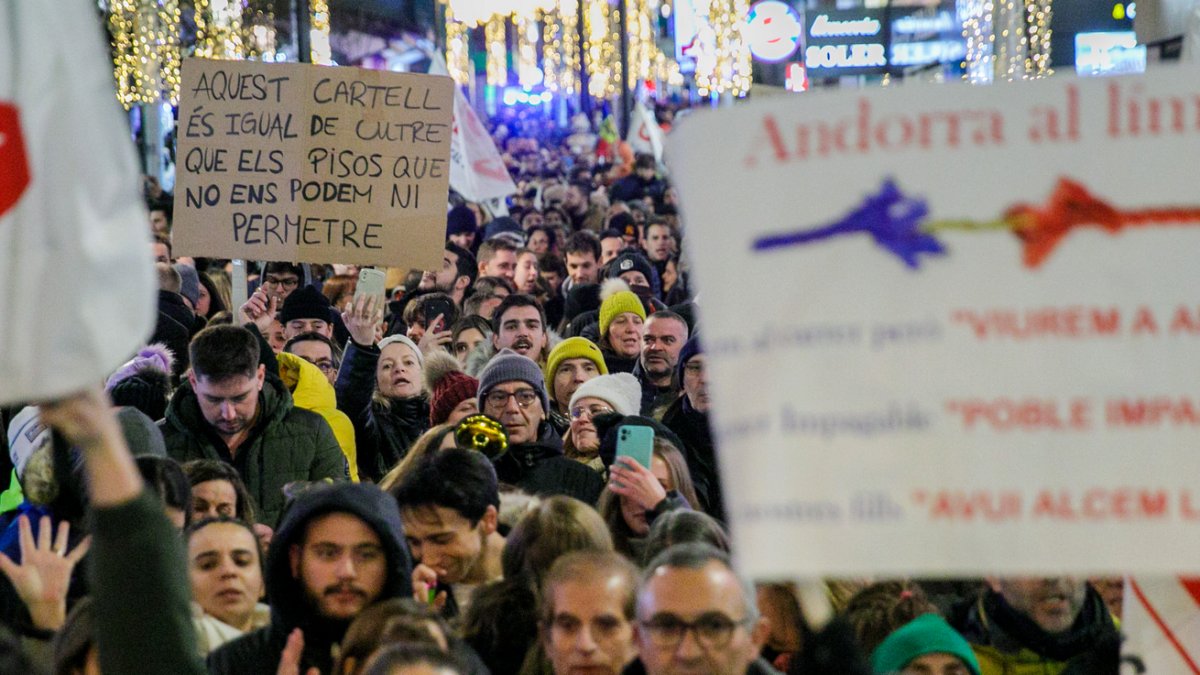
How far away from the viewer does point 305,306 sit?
35.1ft

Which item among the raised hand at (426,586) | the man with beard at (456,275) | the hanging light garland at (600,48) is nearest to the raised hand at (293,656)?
the raised hand at (426,586)

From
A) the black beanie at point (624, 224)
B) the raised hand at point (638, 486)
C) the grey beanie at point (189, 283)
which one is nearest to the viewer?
the raised hand at point (638, 486)

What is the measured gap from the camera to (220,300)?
1376 centimetres

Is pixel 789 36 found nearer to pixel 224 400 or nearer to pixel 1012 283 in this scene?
pixel 224 400

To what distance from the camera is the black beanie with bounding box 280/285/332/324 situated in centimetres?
1066

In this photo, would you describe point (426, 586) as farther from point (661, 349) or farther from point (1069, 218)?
point (661, 349)

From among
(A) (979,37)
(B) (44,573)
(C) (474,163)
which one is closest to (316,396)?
(B) (44,573)

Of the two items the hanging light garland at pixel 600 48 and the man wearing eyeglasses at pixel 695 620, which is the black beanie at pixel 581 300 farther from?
the hanging light garland at pixel 600 48

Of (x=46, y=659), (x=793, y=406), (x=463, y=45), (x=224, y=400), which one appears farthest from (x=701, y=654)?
(x=463, y=45)

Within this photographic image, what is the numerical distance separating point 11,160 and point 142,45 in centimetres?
1942

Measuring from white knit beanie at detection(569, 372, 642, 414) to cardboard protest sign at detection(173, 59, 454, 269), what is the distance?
1176 mm

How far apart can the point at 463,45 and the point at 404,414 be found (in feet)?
206

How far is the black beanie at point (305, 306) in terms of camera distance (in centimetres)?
1066

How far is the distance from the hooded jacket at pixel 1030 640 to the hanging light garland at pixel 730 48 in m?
32.5
